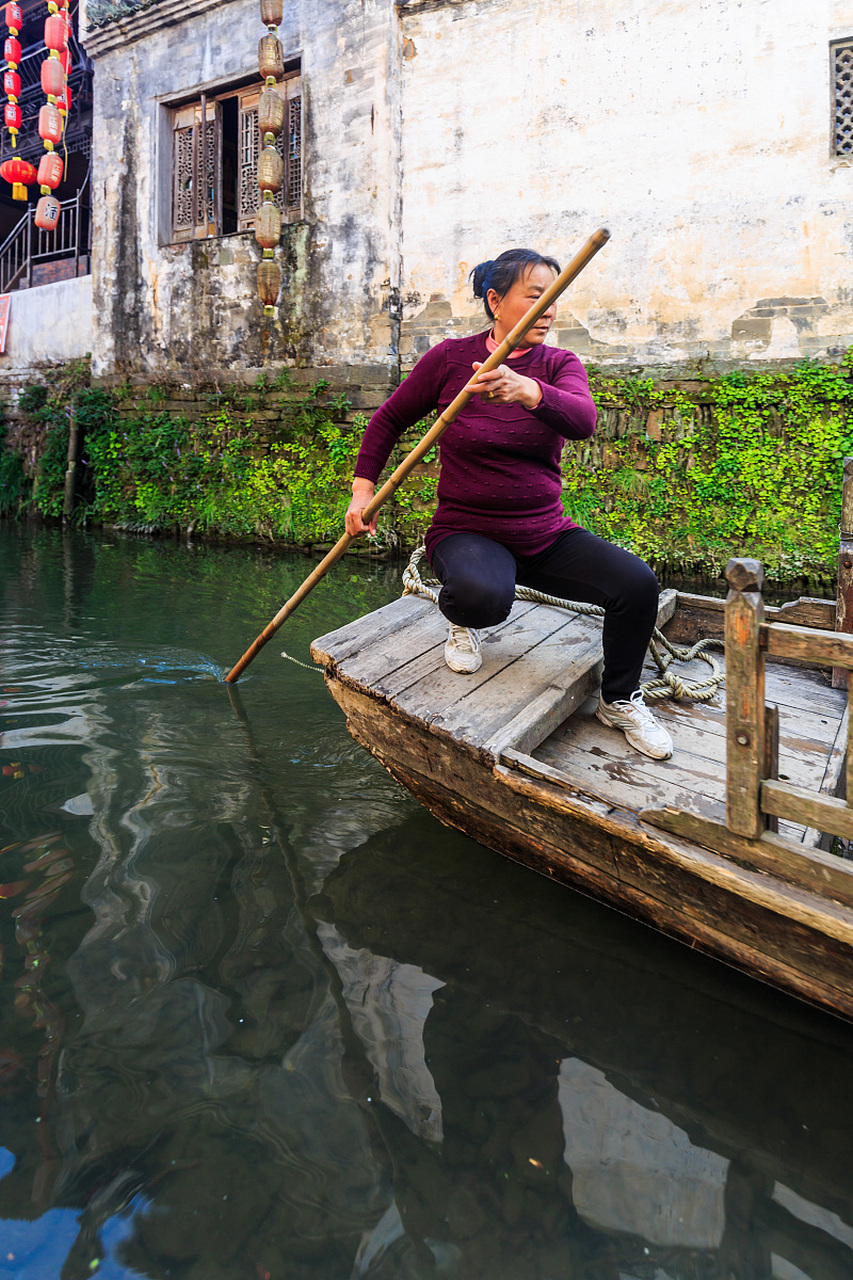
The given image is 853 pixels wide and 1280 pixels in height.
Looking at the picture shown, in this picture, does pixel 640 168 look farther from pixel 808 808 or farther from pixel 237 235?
pixel 808 808

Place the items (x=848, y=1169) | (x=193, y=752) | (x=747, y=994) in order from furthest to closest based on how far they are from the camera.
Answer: (x=193, y=752) < (x=747, y=994) < (x=848, y=1169)

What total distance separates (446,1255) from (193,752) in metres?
2.22

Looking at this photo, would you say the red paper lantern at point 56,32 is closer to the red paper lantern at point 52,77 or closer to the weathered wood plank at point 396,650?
the red paper lantern at point 52,77

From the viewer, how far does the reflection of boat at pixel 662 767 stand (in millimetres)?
1593

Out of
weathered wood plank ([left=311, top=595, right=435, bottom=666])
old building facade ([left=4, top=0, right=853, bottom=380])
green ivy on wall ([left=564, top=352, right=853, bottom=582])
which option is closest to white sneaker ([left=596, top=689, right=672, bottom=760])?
weathered wood plank ([left=311, top=595, right=435, bottom=666])

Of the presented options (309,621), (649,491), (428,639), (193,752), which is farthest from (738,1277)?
(649,491)

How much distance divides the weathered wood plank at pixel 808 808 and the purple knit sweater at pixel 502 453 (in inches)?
45.9

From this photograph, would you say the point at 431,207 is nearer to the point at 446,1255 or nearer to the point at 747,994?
the point at 747,994

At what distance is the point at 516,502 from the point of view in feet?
8.29

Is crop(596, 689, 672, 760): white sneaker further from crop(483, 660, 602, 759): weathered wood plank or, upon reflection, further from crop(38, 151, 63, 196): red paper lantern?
crop(38, 151, 63, 196): red paper lantern

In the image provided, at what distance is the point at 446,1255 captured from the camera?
125 centimetres

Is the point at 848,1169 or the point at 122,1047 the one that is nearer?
the point at 848,1169

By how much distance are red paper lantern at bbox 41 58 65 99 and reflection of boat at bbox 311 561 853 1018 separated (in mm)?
11357

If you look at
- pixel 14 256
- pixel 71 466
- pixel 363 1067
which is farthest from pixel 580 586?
pixel 14 256
